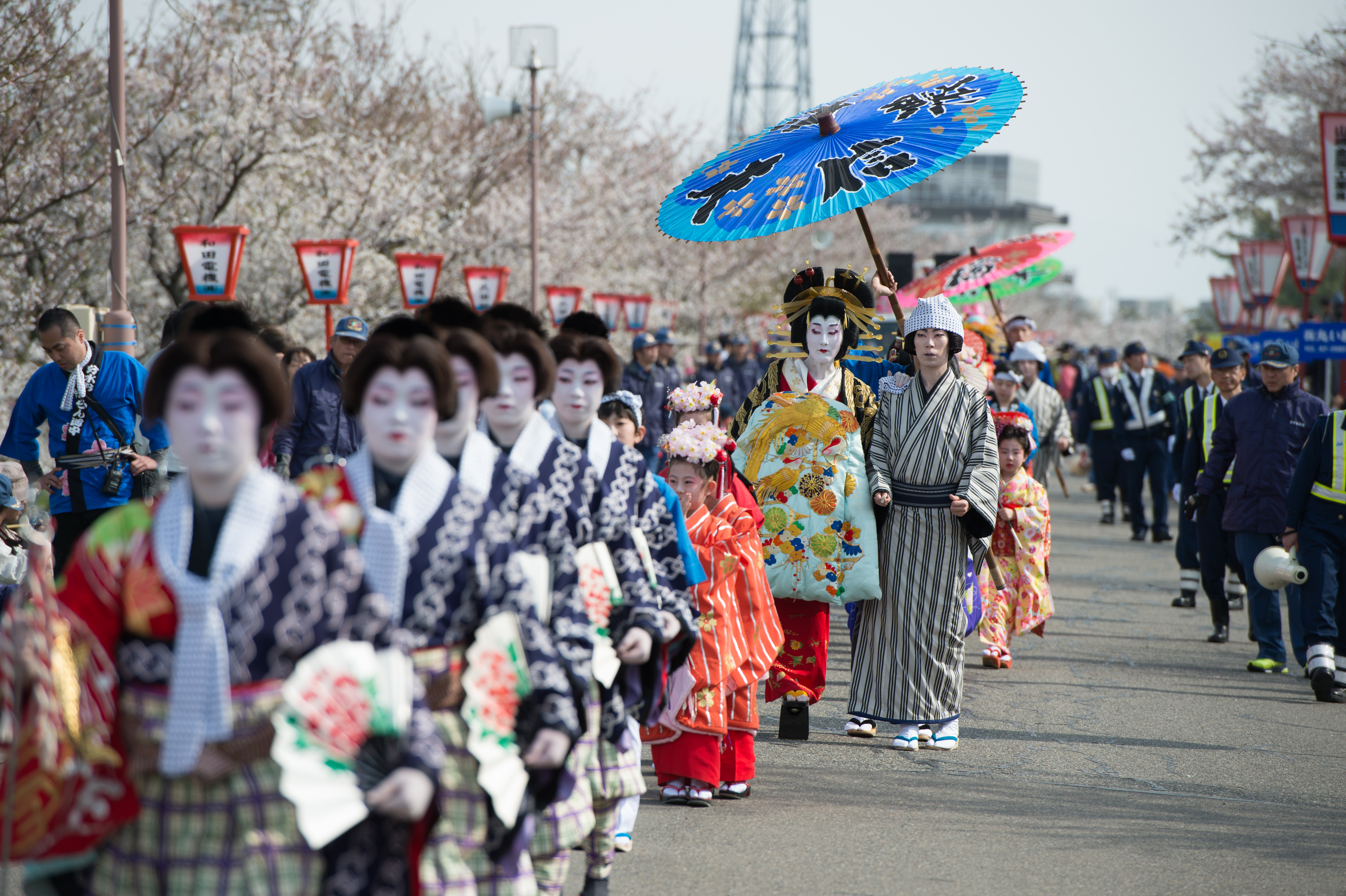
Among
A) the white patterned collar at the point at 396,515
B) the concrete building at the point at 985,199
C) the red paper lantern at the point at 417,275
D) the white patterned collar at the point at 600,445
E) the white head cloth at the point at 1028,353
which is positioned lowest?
the white patterned collar at the point at 396,515

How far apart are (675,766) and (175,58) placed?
14.9m

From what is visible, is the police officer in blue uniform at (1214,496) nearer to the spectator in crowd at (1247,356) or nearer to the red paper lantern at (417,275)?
the spectator in crowd at (1247,356)

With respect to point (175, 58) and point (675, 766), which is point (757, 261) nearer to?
point (175, 58)

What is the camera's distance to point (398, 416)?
9.40 ft

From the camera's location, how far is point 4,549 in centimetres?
602

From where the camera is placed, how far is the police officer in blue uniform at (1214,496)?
9266mm

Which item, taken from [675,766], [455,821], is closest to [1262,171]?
[675,766]

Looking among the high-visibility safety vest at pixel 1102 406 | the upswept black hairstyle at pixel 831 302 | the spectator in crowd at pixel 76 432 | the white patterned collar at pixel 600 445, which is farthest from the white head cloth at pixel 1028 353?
the white patterned collar at pixel 600 445

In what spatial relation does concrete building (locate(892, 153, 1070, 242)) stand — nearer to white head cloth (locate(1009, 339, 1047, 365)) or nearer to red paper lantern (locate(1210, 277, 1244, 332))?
red paper lantern (locate(1210, 277, 1244, 332))

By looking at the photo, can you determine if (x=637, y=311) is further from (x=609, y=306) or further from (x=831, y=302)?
(x=831, y=302)

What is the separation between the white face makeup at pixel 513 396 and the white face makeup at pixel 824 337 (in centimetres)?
293

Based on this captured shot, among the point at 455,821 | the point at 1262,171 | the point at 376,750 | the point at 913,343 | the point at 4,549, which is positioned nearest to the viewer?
the point at 376,750

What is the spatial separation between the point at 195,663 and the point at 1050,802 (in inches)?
160

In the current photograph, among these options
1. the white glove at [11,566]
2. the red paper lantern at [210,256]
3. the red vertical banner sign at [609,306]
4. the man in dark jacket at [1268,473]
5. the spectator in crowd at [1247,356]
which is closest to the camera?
the white glove at [11,566]
